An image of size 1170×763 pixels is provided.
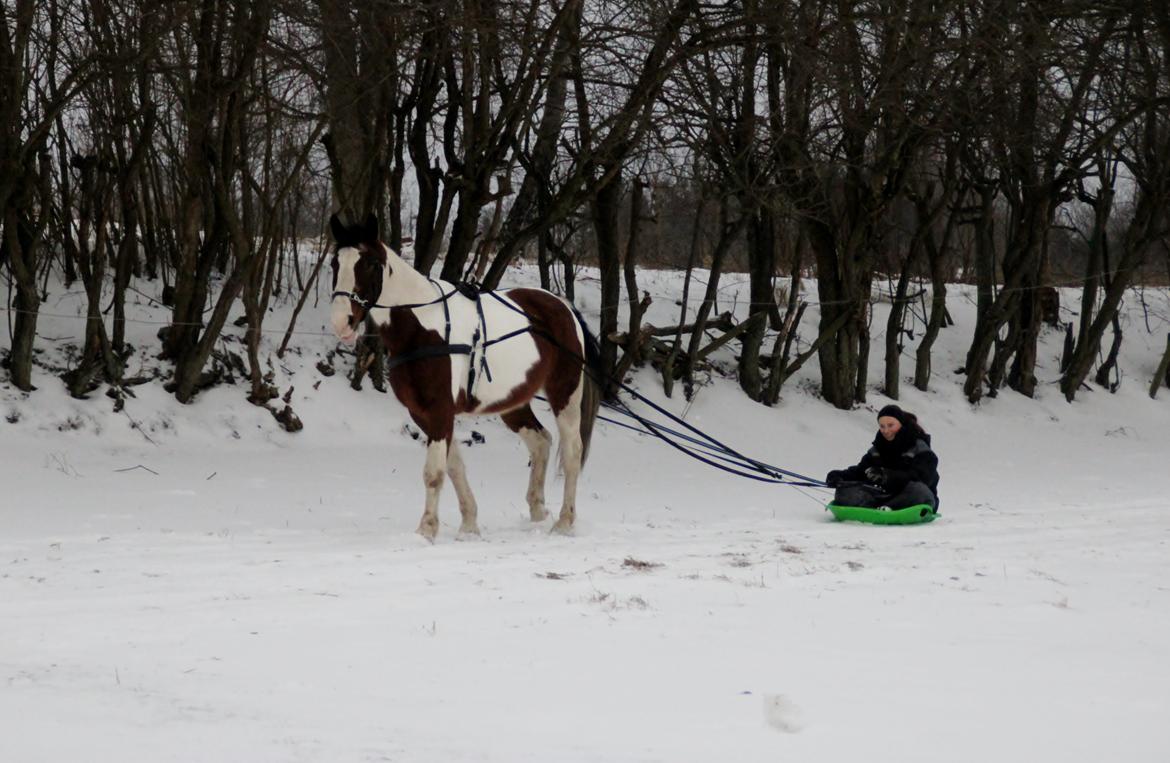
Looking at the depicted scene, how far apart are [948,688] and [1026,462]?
421 inches

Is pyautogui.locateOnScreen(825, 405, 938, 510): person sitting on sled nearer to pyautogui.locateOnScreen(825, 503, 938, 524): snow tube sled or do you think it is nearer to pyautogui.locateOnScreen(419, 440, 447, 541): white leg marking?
pyautogui.locateOnScreen(825, 503, 938, 524): snow tube sled

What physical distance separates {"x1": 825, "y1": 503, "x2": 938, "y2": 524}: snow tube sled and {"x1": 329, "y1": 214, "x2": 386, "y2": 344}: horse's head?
3833 mm

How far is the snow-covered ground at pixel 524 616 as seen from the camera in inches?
137

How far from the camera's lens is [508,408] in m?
7.69

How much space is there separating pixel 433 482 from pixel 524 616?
2.34m

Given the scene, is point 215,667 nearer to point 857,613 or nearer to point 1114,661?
point 857,613

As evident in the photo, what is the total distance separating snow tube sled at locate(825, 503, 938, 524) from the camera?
8.37m

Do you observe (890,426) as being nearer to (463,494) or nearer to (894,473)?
(894,473)

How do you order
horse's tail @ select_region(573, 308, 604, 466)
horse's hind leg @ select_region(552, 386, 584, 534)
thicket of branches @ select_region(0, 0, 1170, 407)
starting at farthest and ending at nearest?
1. thicket of branches @ select_region(0, 0, 1170, 407)
2. horse's tail @ select_region(573, 308, 604, 466)
3. horse's hind leg @ select_region(552, 386, 584, 534)

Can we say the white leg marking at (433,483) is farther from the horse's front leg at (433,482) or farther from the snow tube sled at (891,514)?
the snow tube sled at (891,514)

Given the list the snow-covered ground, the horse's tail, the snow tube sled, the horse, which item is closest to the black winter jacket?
the snow tube sled

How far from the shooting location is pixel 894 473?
A: 8.66 m

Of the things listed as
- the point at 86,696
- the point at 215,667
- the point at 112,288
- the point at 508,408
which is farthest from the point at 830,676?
the point at 112,288

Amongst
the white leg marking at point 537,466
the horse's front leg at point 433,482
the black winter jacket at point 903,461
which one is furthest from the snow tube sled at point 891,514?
the horse's front leg at point 433,482
